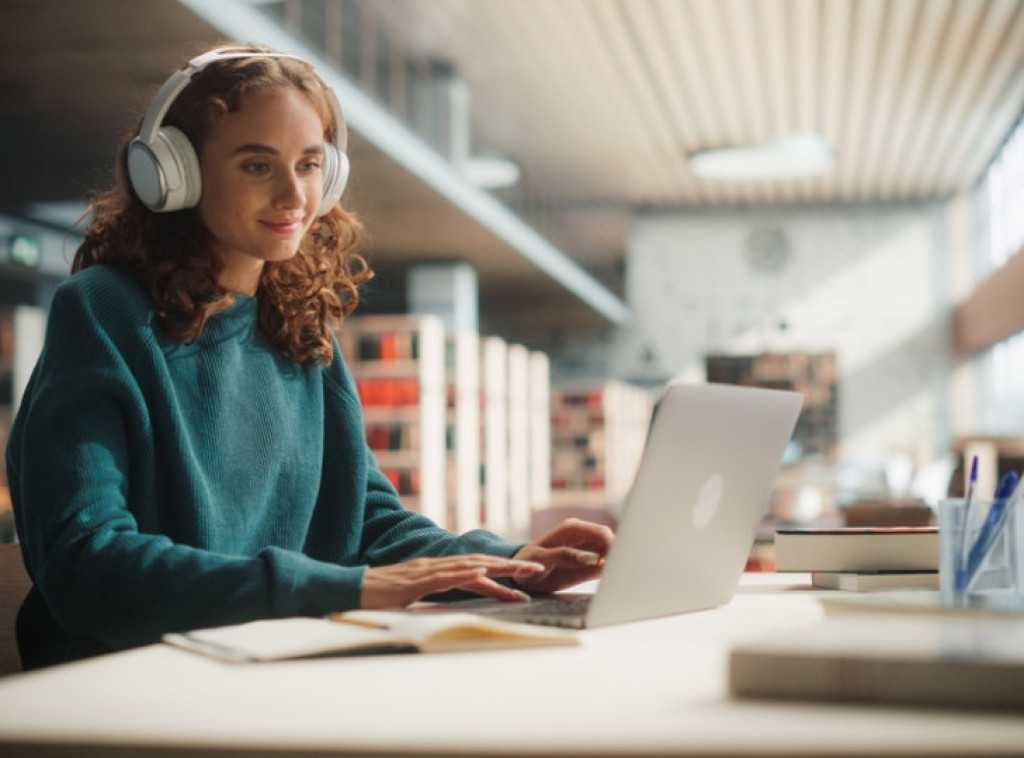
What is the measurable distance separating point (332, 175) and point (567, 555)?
2.03ft

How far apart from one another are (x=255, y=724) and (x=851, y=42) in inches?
392

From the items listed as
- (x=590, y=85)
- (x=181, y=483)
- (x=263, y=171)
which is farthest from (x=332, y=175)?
(x=590, y=85)

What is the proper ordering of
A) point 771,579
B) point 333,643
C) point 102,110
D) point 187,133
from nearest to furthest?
1. point 333,643
2. point 187,133
3. point 771,579
4. point 102,110

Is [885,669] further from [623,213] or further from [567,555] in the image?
[623,213]

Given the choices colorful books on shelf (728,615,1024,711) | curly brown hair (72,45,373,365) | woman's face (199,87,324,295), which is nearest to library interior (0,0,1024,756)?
colorful books on shelf (728,615,1024,711)

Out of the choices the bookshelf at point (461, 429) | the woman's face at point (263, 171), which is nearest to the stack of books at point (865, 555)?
the woman's face at point (263, 171)

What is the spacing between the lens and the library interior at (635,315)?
0.71 meters

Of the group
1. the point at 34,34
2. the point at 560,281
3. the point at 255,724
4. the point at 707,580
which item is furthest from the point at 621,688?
the point at 560,281

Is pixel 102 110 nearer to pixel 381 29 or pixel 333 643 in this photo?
pixel 381 29

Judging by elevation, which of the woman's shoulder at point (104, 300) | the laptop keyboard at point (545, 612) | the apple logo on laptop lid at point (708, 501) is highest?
the woman's shoulder at point (104, 300)

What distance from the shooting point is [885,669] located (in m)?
0.70

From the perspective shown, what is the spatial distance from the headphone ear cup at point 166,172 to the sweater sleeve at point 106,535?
19cm

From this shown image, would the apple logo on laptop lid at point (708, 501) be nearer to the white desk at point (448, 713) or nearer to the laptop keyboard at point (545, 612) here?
the laptop keyboard at point (545, 612)

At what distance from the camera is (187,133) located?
1537 mm
